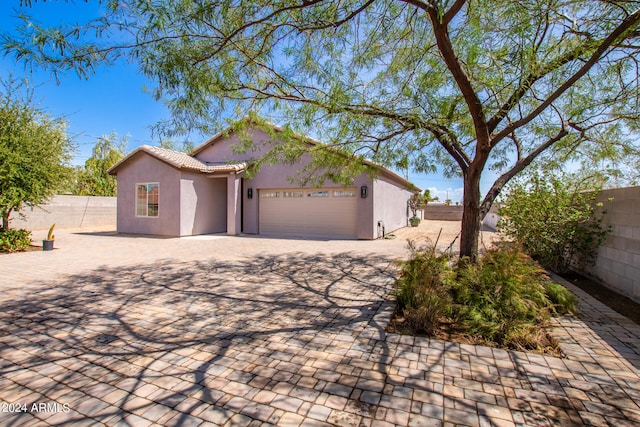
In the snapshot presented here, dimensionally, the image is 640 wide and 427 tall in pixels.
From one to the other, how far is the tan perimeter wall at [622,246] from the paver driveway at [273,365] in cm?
81

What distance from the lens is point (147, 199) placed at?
15.5m

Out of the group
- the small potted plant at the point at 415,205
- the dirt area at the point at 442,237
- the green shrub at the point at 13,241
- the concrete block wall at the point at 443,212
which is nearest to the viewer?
the green shrub at the point at 13,241

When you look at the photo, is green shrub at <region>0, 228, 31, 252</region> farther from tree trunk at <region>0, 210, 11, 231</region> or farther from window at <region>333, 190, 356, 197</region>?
window at <region>333, 190, 356, 197</region>

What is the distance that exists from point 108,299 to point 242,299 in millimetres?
2268

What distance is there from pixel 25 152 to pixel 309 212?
1054 cm

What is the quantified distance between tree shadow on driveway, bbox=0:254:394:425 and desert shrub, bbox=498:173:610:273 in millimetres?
A: 4132

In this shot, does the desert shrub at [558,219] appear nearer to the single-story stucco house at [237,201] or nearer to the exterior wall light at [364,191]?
the exterior wall light at [364,191]

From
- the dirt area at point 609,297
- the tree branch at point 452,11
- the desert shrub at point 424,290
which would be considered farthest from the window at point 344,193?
the tree branch at point 452,11

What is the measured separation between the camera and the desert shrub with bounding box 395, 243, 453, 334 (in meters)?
4.12

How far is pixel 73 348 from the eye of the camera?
3.59 m

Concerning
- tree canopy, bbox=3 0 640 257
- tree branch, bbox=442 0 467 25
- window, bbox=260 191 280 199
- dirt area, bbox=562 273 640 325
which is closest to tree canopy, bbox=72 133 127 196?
window, bbox=260 191 280 199

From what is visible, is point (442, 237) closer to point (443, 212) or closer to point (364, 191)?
point (364, 191)

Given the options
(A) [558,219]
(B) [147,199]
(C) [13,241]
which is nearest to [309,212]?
(B) [147,199]

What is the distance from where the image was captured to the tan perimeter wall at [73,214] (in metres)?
17.7
